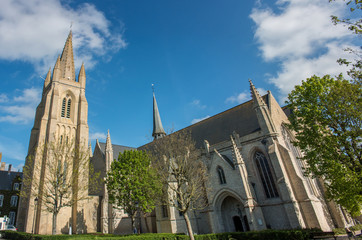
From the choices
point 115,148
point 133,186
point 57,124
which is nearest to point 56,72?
point 57,124

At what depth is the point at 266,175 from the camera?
2309 centimetres

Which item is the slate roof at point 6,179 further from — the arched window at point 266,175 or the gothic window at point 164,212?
the arched window at point 266,175

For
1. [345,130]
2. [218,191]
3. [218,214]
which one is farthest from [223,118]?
[345,130]

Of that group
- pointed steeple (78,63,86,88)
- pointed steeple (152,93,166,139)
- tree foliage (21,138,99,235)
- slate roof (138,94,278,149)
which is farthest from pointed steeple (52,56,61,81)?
slate roof (138,94,278,149)

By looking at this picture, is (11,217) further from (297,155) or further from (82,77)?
(297,155)

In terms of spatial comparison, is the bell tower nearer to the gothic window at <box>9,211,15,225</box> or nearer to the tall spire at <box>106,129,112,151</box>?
the tall spire at <box>106,129,112,151</box>

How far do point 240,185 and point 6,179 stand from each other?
44.1 meters

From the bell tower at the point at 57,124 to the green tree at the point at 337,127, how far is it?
83.4 feet

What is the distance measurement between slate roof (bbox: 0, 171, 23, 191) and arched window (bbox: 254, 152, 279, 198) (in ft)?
143

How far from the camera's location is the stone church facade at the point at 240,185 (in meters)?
20.2

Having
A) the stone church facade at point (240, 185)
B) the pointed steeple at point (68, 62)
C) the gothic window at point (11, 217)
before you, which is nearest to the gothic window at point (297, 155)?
the stone church facade at point (240, 185)

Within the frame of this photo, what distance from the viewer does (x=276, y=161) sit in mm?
21219

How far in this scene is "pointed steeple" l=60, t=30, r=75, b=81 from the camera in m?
38.4

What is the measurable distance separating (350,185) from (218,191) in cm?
1229
